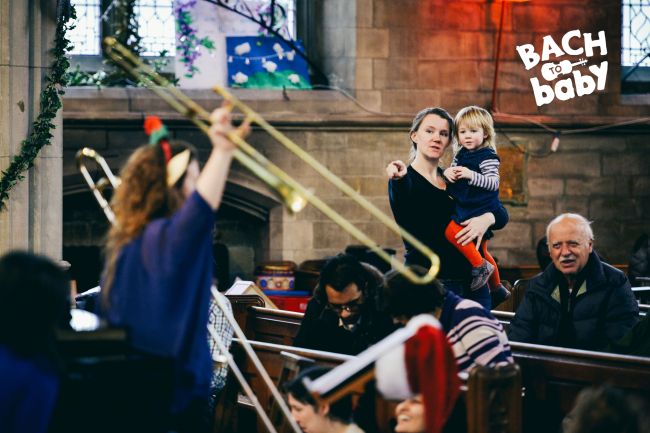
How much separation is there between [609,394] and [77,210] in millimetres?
8233

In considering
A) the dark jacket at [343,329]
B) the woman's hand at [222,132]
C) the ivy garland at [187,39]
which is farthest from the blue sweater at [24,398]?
the ivy garland at [187,39]

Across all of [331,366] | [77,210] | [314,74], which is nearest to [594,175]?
[314,74]

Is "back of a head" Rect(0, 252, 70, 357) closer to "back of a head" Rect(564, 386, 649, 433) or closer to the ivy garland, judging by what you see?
"back of a head" Rect(564, 386, 649, 433)

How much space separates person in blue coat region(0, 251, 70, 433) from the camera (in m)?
2.85

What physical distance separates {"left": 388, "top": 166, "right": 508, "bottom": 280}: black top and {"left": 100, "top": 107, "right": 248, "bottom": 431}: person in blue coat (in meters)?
2.20

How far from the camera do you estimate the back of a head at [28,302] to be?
9.41ft

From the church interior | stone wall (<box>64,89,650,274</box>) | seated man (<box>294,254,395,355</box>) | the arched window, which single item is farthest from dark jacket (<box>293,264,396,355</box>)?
the arched window

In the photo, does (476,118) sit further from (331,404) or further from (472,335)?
(331,404)

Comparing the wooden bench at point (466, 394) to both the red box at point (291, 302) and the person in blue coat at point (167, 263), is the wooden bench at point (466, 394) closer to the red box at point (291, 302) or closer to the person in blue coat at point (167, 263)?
the person in blue coat at point (167, 263)

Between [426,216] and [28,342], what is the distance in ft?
9.33

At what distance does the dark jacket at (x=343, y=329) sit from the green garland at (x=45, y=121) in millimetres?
1944

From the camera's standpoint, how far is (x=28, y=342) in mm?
2895

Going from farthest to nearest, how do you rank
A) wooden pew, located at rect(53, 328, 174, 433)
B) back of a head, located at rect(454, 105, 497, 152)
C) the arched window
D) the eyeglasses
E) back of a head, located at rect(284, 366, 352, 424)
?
1. the arched window
2. back of a head, located at rect(454, 105, 497, 152)
3. the eyeglasses
4. back of a head, located at rect(284, 366, 352, 424)
5. wooden pew, located at rect(53, 328, 174, 433)

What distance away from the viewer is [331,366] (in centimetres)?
476
